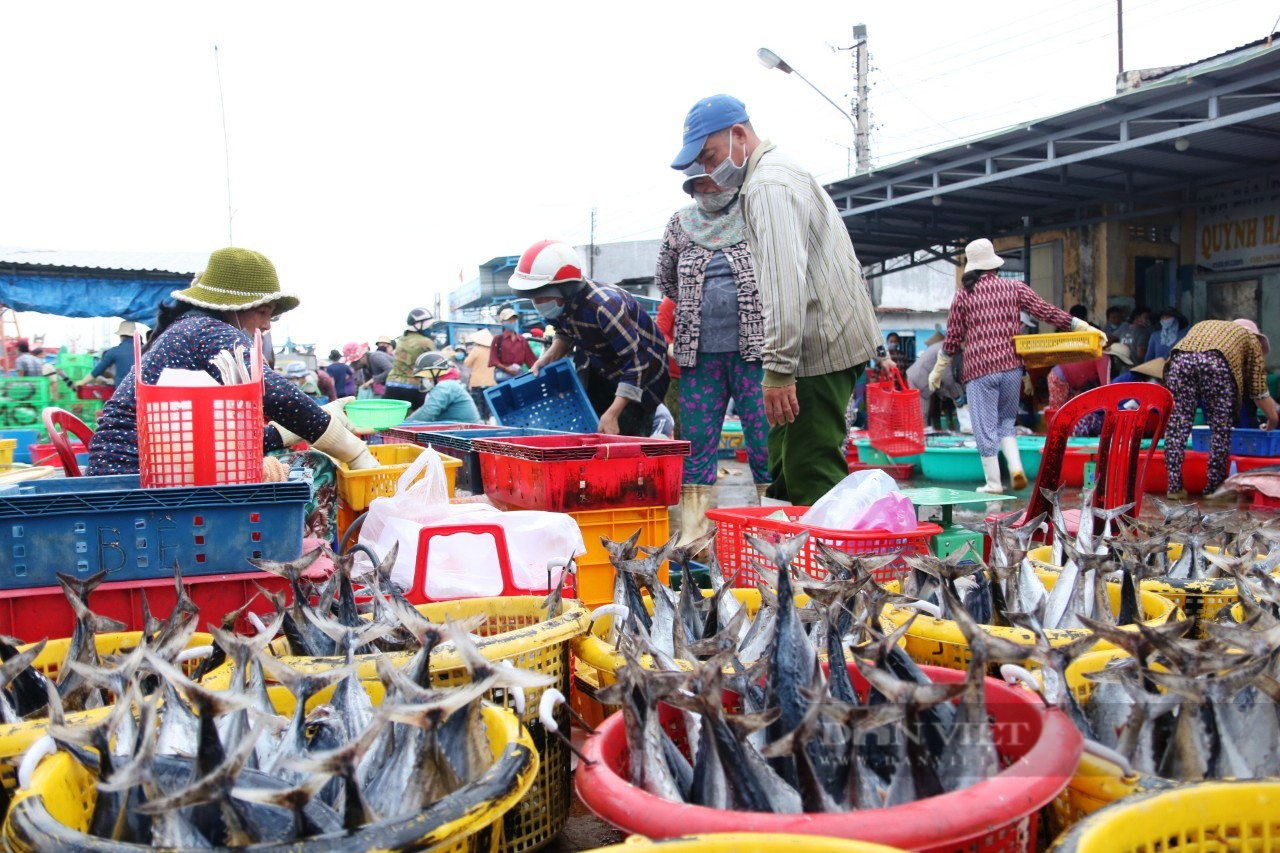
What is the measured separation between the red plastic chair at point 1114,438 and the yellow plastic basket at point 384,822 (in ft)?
9.42

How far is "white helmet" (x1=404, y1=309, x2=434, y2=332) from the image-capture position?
36.0 feet

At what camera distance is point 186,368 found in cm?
336

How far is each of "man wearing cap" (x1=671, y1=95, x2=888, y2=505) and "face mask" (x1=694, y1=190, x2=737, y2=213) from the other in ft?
0.91

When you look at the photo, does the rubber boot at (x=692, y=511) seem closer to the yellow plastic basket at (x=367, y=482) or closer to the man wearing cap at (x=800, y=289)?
the man wearing cap at (x=800, y=289)

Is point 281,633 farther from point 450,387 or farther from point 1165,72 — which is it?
point 1165,72

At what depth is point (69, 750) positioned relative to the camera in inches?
55.5

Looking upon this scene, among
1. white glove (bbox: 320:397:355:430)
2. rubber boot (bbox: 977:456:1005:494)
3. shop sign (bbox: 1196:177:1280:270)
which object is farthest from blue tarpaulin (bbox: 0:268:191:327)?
shop sign (bbox: 1196:177:1280:270)

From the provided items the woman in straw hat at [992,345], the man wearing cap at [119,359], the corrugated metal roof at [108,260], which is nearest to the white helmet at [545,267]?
the woman in straw hat at [992,345]

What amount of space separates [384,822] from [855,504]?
208 centimetres

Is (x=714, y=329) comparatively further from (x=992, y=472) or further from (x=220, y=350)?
(x=992, y=472)

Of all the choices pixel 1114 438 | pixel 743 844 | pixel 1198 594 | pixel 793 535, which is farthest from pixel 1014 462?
pixel 743 844

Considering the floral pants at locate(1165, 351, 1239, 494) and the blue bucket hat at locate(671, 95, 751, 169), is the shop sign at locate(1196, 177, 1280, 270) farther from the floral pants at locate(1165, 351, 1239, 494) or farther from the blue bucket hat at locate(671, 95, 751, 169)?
the blue bucket hat at locate(671, 95, 751, 169)

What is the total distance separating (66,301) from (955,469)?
12.5 meters

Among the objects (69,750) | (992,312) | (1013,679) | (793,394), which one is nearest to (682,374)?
(793,394)
